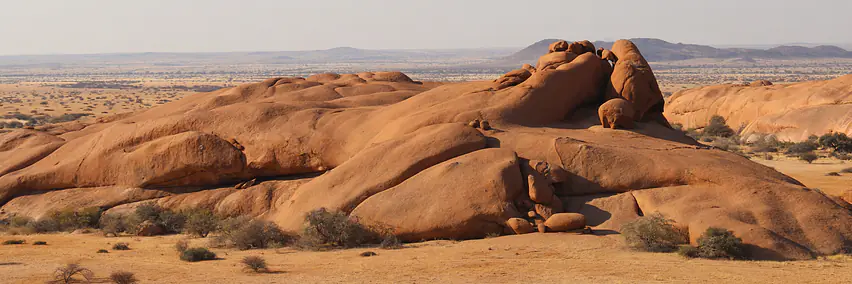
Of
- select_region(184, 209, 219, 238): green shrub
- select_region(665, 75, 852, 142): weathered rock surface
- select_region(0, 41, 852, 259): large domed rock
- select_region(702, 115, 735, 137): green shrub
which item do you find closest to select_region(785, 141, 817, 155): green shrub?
select_region(665, 75, 852, 142): weathered rock surface

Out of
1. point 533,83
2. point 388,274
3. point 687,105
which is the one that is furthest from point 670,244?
point 687,105

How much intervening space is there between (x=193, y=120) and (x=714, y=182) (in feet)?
52.4

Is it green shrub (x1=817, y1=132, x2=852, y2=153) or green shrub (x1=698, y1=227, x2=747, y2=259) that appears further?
green shrub (x1=817, y1=132, x2=852, y2=153)

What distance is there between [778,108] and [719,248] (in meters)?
38.2

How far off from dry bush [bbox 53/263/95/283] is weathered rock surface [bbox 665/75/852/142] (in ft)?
135

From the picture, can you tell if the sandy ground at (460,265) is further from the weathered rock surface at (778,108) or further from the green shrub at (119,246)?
the weathered rock surface at (778,108)

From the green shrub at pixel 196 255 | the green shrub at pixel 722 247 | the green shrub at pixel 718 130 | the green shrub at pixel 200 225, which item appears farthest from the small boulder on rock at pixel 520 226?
the green shrub at pixel 718 130

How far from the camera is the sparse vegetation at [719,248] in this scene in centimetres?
1727

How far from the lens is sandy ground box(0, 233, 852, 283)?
1556 centimetres

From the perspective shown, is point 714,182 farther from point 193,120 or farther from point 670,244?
point 193,120

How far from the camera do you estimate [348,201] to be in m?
20.8

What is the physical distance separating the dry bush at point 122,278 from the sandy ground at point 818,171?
892 inches

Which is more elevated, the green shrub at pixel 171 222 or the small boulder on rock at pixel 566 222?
the small boulder on rock at pixel 566 222

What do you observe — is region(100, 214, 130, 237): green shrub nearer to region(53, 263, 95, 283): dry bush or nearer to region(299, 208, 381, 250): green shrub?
region(299, 208, 381, 250): green shrub
